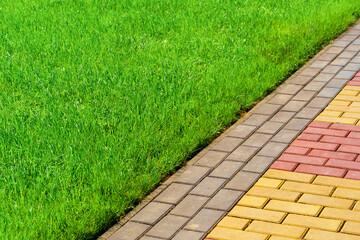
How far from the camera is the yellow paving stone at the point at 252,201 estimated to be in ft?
14.4

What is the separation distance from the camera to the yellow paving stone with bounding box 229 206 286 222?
421 cm

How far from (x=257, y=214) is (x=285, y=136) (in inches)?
53.6

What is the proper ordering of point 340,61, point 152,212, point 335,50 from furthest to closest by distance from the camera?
1. point 335,50
2. point 340,61
3. point 152,212

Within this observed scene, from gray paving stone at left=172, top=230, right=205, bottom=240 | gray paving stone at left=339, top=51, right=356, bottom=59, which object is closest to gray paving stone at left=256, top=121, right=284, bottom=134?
gray paving stone at left=172, top=230, right=205, bottom=240

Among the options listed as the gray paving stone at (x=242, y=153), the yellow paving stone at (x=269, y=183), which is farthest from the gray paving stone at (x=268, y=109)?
the yellow paving stone at (x=269, y=183)

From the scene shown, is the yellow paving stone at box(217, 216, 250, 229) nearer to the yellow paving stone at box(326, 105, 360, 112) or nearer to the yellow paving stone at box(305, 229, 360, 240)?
the yellow paving stone at box(305, 229, 360, 240)

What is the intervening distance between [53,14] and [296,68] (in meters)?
3.62

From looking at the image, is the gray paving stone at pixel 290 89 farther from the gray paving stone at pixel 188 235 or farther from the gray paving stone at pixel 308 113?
the gray paving stone at pixel 188 235

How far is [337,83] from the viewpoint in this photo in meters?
6.75

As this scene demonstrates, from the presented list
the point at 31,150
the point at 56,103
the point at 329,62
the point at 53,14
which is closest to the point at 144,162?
the point at 31,150

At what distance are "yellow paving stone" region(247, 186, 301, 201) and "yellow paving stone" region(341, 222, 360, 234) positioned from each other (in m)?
0.48

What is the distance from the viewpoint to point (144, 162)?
496cm

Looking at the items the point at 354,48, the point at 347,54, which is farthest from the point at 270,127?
the point at 354,48

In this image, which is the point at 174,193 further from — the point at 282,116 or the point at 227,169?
the point at 282,116
